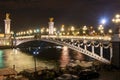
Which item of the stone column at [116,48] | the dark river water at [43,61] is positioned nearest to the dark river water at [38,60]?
the dark river water at [43,61]

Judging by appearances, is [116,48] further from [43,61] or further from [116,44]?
[43,61]

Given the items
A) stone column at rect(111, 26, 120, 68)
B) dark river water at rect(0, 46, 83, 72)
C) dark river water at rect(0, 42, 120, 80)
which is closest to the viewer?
dark river water at rect(0, 42, 120, 80)

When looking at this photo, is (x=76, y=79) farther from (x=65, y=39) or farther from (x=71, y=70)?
(x=65, y=39)

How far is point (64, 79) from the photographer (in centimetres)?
3033

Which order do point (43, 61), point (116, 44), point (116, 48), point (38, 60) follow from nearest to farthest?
1. point (116, 48)
2. point (116, 44)
3. point (43, 61)
4. point (38, 60)

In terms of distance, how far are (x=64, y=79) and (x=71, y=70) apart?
5890mm

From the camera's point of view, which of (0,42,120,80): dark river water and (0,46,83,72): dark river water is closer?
(0,42,120,80): dark river water

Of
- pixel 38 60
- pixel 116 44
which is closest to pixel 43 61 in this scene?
pixel 38 60

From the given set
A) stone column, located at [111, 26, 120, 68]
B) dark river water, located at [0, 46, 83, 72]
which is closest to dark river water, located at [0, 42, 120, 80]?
dark river water, located at [0, 46, 83, 72]

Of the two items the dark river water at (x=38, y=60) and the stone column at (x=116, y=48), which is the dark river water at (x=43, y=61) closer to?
the dark river water at (x=38, y=60)

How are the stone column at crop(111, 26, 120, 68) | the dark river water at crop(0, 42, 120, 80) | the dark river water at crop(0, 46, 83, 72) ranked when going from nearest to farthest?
the dark river water at crop(0, 42, 120, 80), the stone column at crop(111, 26, 120, 68), the dark river water at crop(0, 46, 83, 72)

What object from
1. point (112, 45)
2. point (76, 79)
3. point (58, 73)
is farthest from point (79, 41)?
point (76, 79)

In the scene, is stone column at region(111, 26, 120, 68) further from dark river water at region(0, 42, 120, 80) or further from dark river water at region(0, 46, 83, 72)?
dark river water at region(0, 46, 83, 72)

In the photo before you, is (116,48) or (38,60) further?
(38,60)
